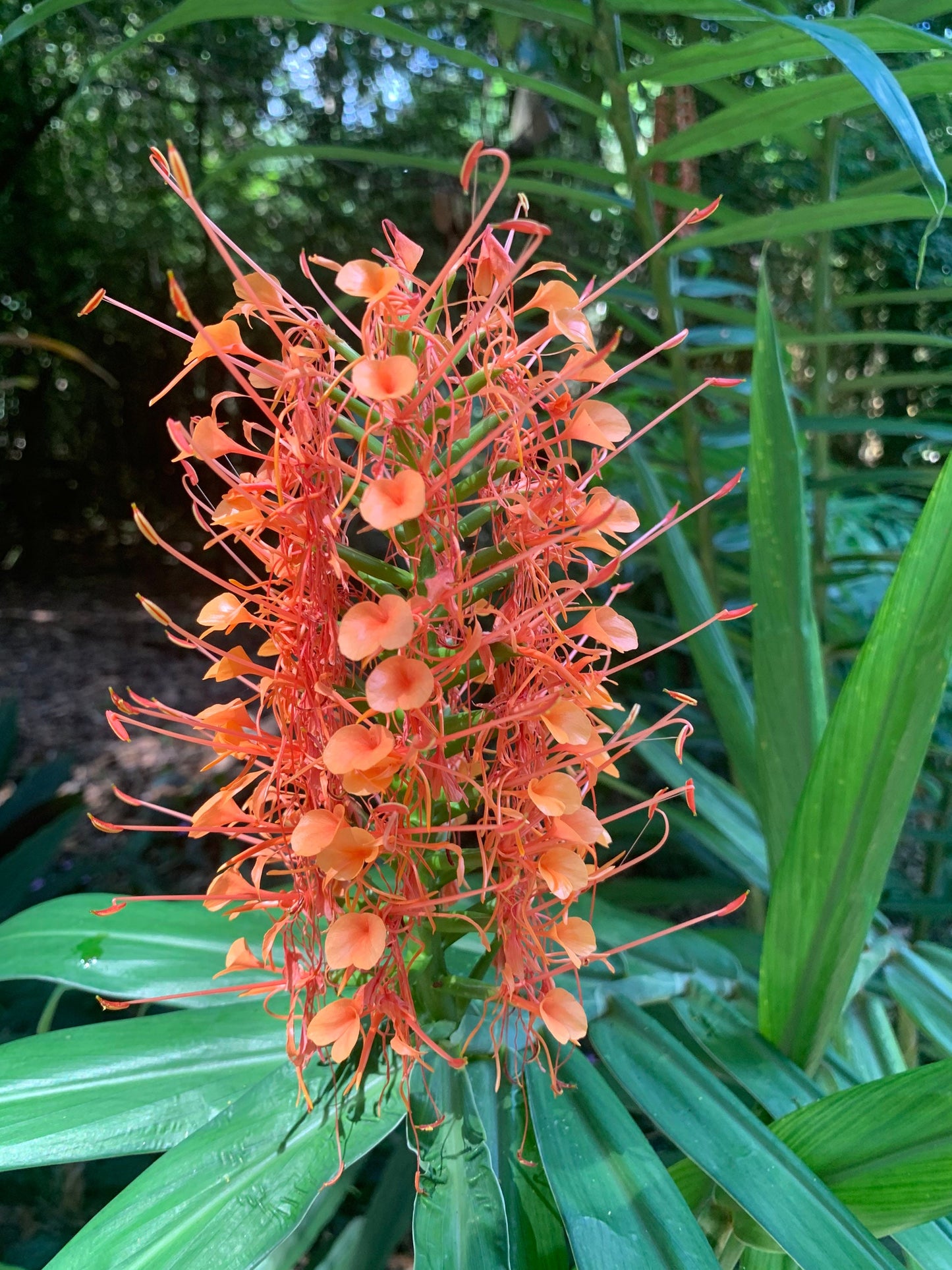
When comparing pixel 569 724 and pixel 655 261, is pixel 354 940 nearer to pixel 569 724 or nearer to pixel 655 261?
pixel 569 724

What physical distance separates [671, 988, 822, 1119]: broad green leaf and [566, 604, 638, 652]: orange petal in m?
0.25

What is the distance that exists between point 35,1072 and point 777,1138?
0.36 m

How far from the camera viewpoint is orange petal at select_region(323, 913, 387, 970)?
0.27 meters

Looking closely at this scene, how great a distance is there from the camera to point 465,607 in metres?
0.29

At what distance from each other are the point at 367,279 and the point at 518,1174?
0.38m

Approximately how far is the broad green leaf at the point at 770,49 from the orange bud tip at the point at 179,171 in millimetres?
296

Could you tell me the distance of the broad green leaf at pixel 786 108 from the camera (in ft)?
1.44

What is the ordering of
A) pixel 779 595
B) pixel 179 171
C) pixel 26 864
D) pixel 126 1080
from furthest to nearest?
1. pixel 26 864
2. pixel 779 595
3. pixel 126 1080
4. pixel 179 171

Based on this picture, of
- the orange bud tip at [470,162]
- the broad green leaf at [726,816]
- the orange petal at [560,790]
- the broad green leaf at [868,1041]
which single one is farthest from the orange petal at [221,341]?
the broad green leaf at [868,1041]

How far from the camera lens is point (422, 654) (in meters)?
0.29

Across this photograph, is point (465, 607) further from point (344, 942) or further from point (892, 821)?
point (892, 821)

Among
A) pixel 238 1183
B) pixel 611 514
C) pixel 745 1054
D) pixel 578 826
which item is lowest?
pixel 745 1054

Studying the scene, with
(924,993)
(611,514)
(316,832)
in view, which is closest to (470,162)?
(611,514)

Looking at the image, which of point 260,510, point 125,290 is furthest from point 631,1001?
point 125,290
